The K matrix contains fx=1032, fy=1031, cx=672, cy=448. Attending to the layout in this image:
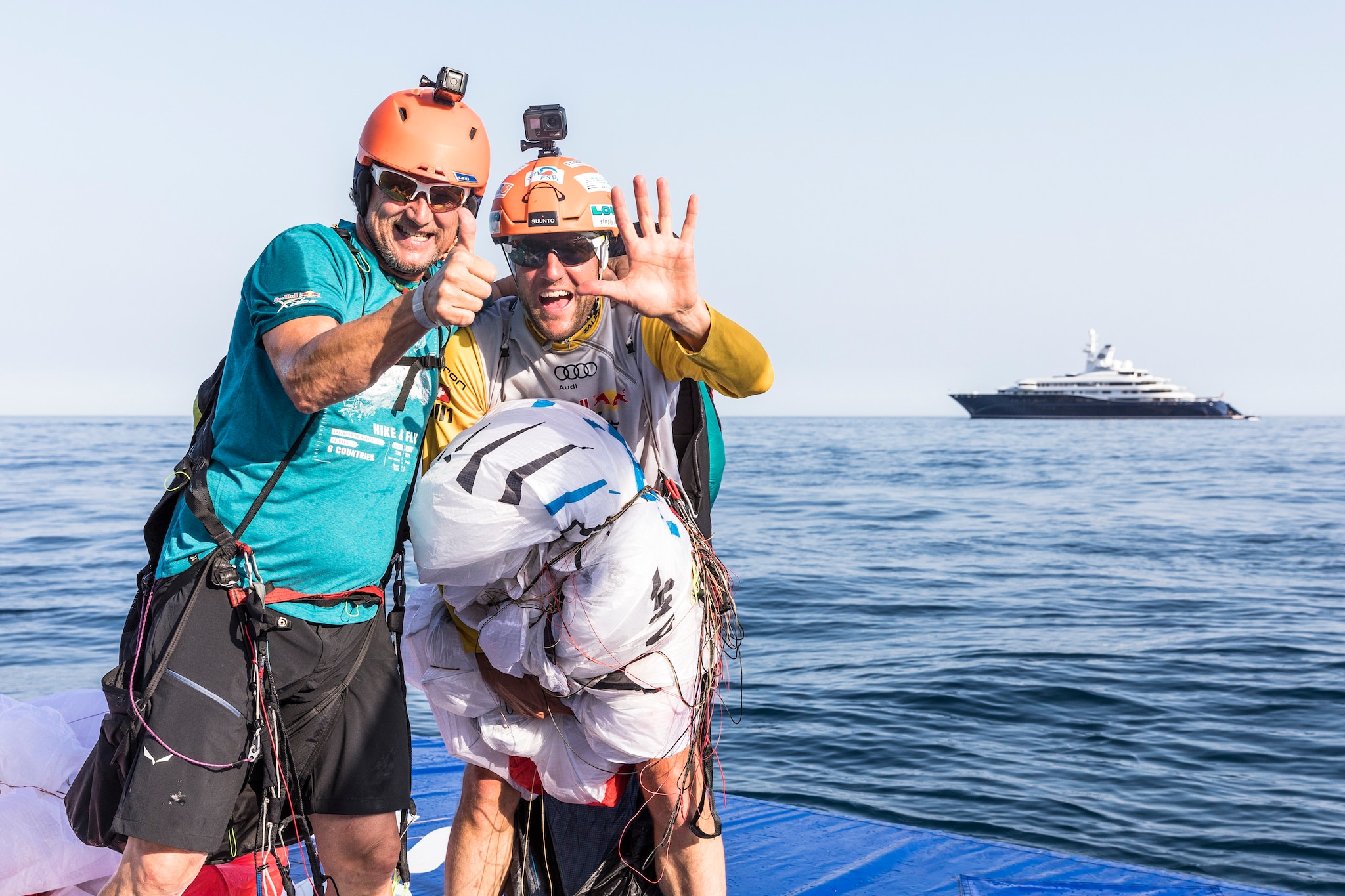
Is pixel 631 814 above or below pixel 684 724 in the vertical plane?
below

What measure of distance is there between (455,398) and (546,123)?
0.82 m

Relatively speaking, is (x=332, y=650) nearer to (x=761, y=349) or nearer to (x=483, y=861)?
(x=483, y=861)

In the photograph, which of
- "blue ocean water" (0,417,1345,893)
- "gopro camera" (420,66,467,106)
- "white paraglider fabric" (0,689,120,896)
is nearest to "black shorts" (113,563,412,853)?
"white paraglider fabric" (0,689,120,896)

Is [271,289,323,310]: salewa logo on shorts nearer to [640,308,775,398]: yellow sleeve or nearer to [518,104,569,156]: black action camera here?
[640,308,775,398]: yellow sleeve

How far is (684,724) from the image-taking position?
2668 mm

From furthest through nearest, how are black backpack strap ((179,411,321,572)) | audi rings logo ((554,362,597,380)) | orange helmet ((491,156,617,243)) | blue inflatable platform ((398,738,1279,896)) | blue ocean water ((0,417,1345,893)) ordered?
1. blue ocean water ((0,417,1345,893))
2. blue inflatable platform ((398,738,1279,896))
3. audi rings logo ((554,362,597,380))
4. orange helmet ((491,156,617,243))
5. black backpack strap ((179,411,321,572))

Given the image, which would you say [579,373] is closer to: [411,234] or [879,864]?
[411,234]

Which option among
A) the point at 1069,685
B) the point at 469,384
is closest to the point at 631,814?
the point at 469,384

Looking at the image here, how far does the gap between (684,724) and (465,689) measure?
593mm

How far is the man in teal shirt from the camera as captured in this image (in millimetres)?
2121

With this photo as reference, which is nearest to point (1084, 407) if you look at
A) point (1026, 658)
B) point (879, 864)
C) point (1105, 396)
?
point (1105, 396)

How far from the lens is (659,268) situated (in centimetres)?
236

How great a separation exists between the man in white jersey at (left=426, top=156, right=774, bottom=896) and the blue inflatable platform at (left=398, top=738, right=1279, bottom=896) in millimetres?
597

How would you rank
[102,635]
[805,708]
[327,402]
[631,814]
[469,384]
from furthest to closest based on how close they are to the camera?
1. [102,635]
2. [805,708]
3. [631,814]
4. [469,384]
5. [327,402]
